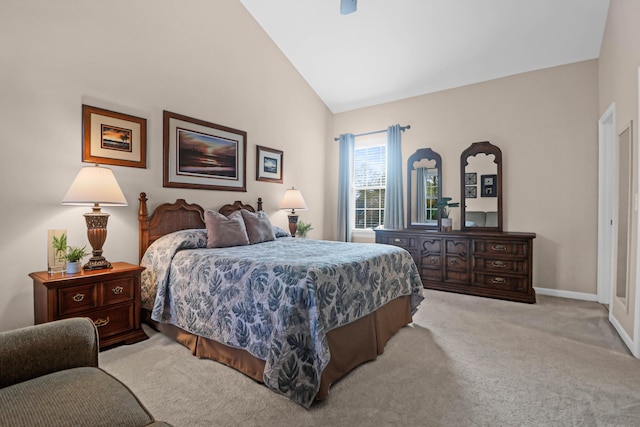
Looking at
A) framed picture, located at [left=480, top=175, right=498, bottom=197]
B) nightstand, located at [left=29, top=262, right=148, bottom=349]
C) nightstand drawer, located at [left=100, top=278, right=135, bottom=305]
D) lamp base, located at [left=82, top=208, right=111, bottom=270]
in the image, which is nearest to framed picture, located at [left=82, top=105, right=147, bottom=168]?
lamp base, located at [left=82, top=208, right=111, bottom=270]

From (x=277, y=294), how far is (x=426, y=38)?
12.7ft

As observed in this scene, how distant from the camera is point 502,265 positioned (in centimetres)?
400

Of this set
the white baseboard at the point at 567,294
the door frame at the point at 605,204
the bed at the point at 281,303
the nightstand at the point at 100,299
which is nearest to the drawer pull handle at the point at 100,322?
the nightstand at the point at 100,299

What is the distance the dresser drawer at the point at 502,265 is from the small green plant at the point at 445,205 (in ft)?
2.62

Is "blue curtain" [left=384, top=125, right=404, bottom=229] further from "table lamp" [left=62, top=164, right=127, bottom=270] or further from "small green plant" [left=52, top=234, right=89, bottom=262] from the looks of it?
"small green plant" [left=52, top=234, right=89, bottom=262]

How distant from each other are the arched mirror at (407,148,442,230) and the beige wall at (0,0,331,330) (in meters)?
2.21

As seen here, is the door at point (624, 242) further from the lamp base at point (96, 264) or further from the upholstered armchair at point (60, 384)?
the lamp base at point (96, 264)

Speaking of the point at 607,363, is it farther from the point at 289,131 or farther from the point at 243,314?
the point at 289,131

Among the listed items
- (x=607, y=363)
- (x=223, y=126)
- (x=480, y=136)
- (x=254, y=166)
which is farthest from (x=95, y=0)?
(x=607, y=363)

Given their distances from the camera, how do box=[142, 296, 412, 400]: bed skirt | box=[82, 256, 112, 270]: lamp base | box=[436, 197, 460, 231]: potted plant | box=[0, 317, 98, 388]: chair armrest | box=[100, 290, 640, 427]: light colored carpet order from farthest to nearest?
box=[436, 197, 460, 231]: potted plant < box=[82, 256, 112, 270]: lamp base < box=[142, 296, 412, 400]: bed skirt < box=[100, 290, 640, 427]: light colored carpet < box=[0, 317, 98, 388]: chair armrest

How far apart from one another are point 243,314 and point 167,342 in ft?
3.42

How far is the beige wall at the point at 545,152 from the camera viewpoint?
12.9ft

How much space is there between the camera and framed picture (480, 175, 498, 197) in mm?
4445

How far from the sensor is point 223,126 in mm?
4031
